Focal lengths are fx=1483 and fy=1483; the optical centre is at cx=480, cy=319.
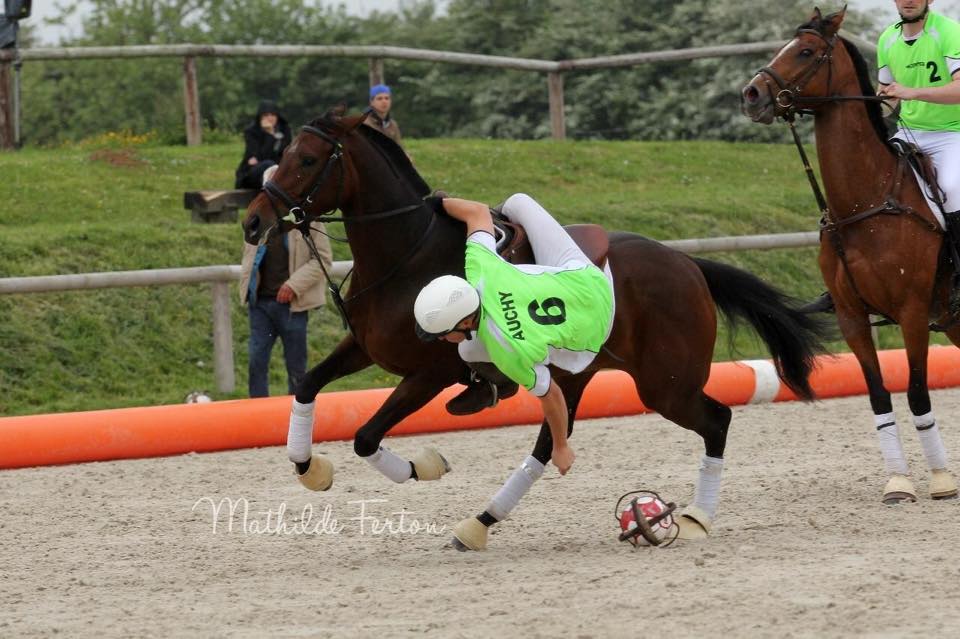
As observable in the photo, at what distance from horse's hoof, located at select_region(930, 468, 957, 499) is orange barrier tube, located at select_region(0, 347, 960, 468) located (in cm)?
256

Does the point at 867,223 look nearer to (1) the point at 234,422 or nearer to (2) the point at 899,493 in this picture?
(2) the point at 899,493

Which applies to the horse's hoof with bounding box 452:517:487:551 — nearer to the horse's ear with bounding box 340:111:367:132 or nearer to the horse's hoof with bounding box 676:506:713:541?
the horse's hoof with bounding box 676:506:713:541

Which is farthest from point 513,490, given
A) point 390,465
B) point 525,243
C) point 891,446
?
point 891,446

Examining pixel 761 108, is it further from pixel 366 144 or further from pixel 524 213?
pixel 366 144

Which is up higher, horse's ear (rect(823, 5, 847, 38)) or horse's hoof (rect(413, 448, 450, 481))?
horse's ear (rect(823, 5, 847, 38))

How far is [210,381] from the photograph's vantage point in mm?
11445

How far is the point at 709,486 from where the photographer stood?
22.9ft

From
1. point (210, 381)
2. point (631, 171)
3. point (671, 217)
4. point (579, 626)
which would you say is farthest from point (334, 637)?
point (631, 171)

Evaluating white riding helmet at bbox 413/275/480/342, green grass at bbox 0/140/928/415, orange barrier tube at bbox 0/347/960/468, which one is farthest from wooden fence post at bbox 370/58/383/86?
white riding helmet at bbox 413/275/480/342

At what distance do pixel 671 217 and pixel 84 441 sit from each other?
6965 millimetres

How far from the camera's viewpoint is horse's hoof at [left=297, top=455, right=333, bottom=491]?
22.7 feet

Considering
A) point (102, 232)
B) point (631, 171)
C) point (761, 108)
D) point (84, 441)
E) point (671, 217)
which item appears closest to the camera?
point (761, 108)

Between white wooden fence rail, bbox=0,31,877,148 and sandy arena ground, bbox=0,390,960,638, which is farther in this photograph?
white wooden fence rail, bbox=0,31,877,148

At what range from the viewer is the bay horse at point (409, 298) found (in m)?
6.64
